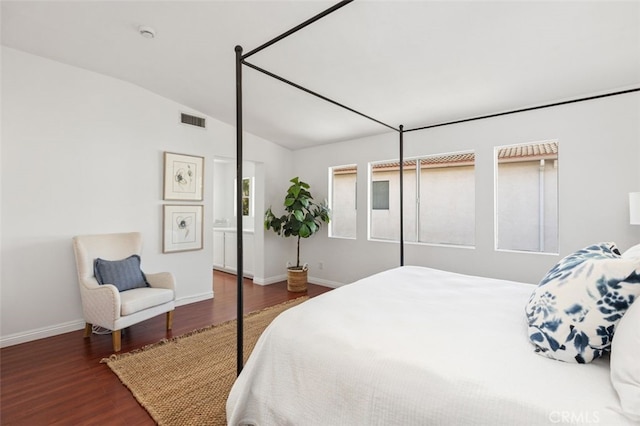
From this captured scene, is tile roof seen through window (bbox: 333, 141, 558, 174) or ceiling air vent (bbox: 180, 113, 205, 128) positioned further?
ceiling air vent (bbox: 180, 113, 205, 128)

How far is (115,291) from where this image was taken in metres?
2.76

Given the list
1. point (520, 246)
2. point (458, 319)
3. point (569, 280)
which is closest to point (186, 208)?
point (458, 319)

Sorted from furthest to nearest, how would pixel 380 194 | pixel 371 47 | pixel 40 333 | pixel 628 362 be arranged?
1. pixel 380 194
2. pixel 40 333
3. pixel 371 47
4. pixel 628 362

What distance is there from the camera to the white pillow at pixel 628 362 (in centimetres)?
81

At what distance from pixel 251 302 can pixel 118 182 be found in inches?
87.2

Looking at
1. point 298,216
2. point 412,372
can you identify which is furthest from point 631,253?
point 298,216

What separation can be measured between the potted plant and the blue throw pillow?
83.4 inches

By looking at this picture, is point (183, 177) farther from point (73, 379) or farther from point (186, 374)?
point (186, 374)

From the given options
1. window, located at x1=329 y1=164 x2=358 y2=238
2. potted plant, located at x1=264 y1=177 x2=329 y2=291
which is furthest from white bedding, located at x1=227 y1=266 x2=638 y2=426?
window, located at x1=329 y1=164 x2=358 y2=238

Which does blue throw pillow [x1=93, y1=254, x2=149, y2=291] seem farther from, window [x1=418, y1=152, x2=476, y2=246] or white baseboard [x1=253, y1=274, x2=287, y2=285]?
window [x1=418, y1=152, x2=476, y2=246]

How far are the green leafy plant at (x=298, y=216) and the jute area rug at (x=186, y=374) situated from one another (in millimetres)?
1975

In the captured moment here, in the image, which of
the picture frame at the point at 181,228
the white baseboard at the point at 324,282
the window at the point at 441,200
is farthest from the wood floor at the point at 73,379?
the window at the point at 441,200

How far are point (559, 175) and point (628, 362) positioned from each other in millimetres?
2892

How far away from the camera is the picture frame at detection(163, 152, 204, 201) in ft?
13.0
